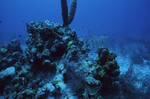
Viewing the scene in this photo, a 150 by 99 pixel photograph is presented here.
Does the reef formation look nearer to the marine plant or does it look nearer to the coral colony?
the coral colony

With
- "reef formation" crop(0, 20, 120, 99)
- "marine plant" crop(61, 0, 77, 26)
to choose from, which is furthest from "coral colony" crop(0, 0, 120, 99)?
"marine plant" crop(61, 0, 77, 26)

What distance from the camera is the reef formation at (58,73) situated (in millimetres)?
2808

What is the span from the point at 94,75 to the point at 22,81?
251cm

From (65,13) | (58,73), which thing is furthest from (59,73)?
(65,13)

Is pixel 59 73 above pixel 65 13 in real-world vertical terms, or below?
below

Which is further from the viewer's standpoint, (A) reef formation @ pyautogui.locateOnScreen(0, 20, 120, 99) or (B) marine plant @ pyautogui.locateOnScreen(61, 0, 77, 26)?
(B) marine plant @ pyautogui.locateOnScreen(61, 0, 77, 26)

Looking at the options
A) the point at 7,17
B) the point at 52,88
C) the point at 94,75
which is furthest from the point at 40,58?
the point at 7,17

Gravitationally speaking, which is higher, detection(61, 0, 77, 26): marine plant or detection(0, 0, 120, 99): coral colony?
detection(61, 0, 77, 26): marine plant

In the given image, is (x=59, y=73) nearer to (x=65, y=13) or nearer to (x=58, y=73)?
(x=58, y=73)

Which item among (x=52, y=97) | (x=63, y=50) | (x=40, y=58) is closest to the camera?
(x=52, y=97)

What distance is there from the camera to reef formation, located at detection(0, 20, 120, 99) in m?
2.81

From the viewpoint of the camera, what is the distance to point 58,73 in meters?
3.61

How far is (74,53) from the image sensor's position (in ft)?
11.0

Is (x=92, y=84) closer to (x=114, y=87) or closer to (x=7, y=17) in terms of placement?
(x=114, y=87)
